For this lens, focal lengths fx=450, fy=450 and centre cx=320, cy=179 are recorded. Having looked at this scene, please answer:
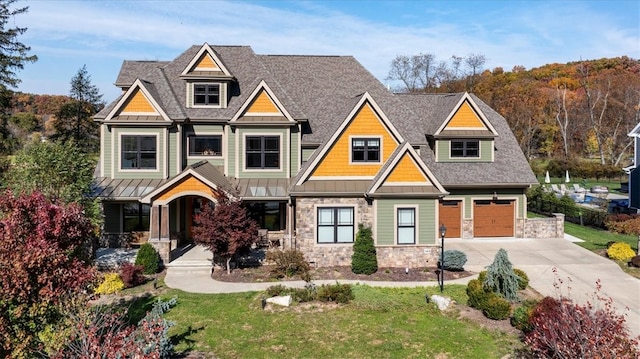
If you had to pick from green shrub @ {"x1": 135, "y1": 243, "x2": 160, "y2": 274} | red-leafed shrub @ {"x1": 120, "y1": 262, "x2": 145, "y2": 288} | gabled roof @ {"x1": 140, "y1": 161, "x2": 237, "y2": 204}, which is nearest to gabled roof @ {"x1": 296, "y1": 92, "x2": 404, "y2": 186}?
gabled roof @ {"x1": 140, "y1": 161, "x2": 237, "y2": 204}

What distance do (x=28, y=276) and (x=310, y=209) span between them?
1264cm

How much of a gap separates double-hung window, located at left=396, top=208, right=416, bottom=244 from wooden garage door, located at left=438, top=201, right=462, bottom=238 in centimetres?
613

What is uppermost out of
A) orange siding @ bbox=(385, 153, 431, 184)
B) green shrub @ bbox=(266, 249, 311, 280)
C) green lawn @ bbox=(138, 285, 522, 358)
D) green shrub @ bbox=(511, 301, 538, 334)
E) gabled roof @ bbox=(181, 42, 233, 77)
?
gabled roof @ bbox=(181, 42, 233, 77)

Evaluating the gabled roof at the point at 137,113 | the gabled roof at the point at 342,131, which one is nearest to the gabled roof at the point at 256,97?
the gabled roof at the point at 342,131

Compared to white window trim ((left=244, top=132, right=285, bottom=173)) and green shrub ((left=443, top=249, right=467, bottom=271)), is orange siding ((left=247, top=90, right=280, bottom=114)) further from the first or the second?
green shrub ((left=443, top=249, right=467, bottom=271))

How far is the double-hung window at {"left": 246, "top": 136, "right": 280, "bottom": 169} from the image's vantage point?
23688 mm

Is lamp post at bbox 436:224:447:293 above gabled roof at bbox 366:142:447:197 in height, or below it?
below

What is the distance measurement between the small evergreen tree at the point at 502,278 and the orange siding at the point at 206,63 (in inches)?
679

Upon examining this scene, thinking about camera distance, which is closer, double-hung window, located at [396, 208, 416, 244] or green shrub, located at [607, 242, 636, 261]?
double-hung window, located at [396, 208, 416, 244]

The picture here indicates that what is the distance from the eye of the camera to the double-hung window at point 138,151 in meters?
23.1

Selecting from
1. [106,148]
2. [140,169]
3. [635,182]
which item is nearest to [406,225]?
[140,169]

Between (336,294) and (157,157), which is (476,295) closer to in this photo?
(336,294)

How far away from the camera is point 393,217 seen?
65.7ft

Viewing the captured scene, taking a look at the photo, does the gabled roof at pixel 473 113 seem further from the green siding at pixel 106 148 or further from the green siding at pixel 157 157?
the green siding at pixel 106 148
